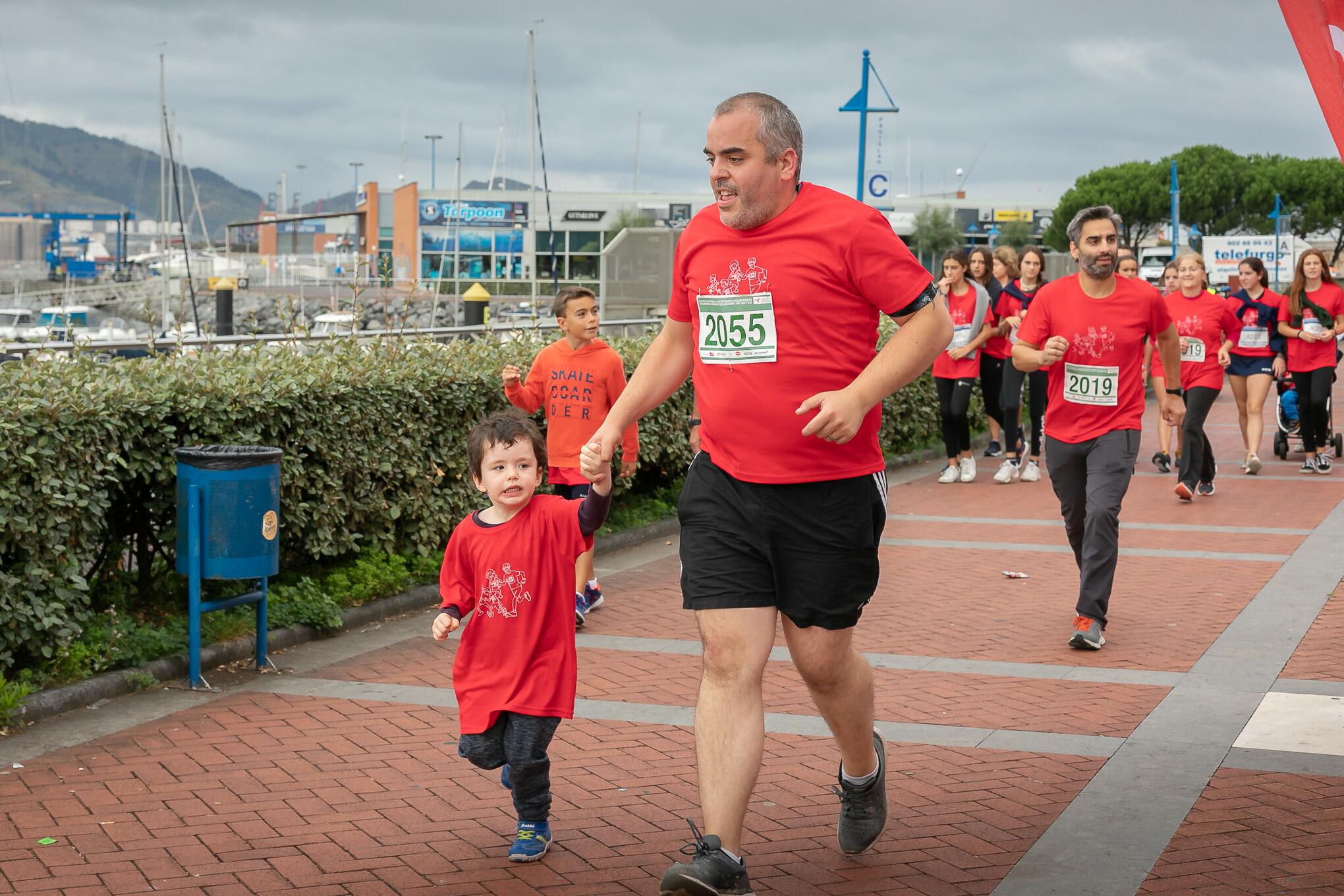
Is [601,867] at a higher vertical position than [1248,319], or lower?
lower

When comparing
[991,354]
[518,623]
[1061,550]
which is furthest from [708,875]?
[991,354]

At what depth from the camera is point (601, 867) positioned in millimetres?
4414

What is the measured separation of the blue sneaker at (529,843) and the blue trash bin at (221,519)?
2665mm

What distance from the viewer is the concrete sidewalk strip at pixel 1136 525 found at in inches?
441

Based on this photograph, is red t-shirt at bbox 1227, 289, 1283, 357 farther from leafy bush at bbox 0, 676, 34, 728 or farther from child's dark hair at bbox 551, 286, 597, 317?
leafy bush at bbox 0, 676, 34, 728

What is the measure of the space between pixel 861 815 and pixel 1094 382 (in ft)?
11.8

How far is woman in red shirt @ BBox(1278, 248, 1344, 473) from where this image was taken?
47.1 feet

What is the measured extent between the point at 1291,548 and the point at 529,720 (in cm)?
760

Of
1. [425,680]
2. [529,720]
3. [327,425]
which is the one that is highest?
[327,425]

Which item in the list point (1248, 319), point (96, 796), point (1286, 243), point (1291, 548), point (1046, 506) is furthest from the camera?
point (1286, 243)

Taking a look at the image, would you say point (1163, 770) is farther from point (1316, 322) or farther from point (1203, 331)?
point (1316, 322)

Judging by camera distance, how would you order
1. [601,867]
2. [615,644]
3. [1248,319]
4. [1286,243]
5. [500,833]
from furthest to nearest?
[1286,243] → [1248,319] → [615,644] → [500,833] → [601,867]

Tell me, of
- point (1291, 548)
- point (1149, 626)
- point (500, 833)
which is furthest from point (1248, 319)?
point (500, 833)

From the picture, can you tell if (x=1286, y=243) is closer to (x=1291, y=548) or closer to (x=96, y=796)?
(x=1291, y=548)
